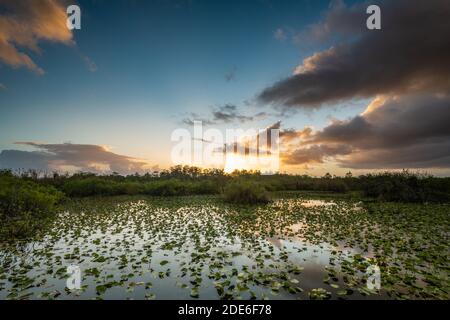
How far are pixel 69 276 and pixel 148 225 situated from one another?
7.07 meters

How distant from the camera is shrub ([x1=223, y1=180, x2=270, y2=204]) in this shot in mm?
22938

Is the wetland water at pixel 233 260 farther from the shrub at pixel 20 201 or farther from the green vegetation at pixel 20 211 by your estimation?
the shrub at pixel 20 201

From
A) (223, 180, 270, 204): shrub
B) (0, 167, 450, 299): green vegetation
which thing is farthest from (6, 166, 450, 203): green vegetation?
(0, 167, 450, 299): green vegetation

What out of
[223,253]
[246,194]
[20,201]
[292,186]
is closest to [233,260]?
[223,253]

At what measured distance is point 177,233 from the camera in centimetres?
1183

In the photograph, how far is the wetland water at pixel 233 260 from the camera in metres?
5.86

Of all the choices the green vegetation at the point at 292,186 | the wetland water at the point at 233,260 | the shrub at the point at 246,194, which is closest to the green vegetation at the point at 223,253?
the wetland water at the point at 233,260

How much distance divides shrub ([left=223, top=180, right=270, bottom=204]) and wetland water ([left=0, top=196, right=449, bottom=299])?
28.4 ft

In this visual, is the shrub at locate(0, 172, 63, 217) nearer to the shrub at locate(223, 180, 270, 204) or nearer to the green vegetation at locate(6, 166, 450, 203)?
the green vegetation at locate(6, 166, 450, 203)

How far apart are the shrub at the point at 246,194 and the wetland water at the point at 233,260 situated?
28.4ft

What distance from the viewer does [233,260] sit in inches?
319

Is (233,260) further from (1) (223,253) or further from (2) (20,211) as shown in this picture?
(2) (20,211)

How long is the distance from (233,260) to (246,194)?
15300 mm
